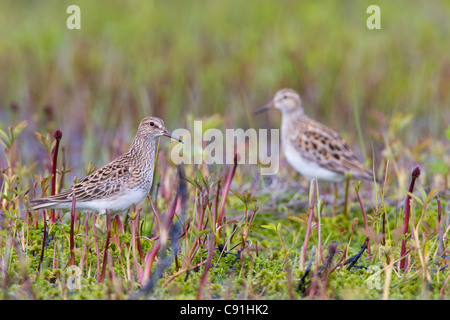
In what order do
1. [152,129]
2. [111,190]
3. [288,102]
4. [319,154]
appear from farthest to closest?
[288,102], [319,154], [152,129], [111,190]

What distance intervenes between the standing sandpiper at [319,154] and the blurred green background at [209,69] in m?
1.43

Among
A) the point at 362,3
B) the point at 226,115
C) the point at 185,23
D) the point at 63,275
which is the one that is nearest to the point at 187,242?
the point at 63,275

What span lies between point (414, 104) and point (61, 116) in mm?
4934

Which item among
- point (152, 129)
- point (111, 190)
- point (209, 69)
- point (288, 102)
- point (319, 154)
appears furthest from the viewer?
point (209, 69)

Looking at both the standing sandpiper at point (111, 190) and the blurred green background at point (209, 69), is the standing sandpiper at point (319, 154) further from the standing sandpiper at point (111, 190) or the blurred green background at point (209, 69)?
the standing sandpiper at point (111, 190)

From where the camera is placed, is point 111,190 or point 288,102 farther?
point 288,102

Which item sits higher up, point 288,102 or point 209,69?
point 209,69

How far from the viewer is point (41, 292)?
167 inches

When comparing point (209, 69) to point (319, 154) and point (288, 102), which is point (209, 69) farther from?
point (319, 154)

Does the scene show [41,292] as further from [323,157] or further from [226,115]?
[226,115]

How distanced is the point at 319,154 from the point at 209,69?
3952 millimetres

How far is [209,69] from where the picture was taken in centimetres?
1052

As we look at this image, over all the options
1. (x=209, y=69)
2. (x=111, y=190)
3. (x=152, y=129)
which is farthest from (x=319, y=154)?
(x=209, y=69)
